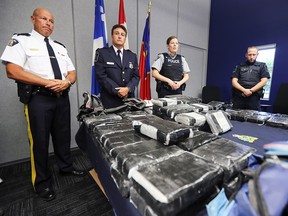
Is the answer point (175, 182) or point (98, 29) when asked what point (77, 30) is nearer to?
point (98, 29)

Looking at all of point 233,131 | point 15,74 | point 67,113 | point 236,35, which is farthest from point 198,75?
point 15,74

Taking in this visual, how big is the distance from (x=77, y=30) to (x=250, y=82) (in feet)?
8.56

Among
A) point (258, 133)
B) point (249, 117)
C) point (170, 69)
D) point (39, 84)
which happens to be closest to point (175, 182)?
point (258, 133)

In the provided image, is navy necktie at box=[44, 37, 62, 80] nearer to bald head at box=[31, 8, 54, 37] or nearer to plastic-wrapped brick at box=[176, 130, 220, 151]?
bald head at box=[31, 8, 54, 37]

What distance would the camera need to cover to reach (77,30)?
2.23 meters

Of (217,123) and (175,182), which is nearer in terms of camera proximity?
(175,182)

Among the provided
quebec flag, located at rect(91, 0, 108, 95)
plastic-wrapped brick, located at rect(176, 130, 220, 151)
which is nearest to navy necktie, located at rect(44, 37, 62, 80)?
quebec flag, located at rect(91, 0, 108, 95)

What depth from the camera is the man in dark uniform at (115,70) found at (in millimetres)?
1649

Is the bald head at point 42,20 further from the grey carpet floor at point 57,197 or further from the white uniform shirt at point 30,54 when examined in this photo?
the grey carpet floor at point 57,197

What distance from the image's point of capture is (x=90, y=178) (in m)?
1.61

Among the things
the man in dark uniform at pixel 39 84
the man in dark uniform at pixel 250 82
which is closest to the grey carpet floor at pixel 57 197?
the man in dark uniform at pixel 39 84

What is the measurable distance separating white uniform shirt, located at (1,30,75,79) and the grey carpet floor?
1042 millimetres

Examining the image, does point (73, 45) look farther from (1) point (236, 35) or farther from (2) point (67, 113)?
(1) point (236, 35)

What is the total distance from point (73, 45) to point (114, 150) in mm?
2123
